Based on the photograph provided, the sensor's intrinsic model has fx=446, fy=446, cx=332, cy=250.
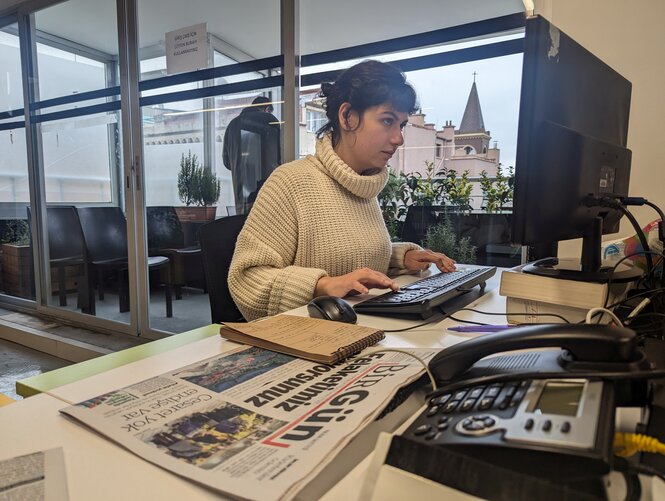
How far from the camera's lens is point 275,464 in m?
0.38

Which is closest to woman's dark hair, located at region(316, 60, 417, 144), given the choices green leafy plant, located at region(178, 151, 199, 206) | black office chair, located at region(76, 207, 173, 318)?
green leafy plant, located at region(178, 151, 199, 206)

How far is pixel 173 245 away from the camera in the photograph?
10.7ft

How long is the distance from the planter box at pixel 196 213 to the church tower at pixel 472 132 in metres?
1.69

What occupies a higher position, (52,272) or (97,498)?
(97,498)

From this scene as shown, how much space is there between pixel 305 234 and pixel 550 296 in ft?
2.21

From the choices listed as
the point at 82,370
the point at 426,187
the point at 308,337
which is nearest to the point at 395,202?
the point at 426,187

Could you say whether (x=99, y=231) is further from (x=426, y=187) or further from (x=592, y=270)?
(x=592, y=270)

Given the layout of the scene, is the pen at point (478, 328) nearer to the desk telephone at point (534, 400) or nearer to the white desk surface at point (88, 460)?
the desk telephone at point (534, 400)

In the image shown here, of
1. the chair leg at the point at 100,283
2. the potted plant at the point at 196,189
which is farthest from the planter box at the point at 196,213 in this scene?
the chair leg at the point at 100,283

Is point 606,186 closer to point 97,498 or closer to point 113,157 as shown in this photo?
point 97,498

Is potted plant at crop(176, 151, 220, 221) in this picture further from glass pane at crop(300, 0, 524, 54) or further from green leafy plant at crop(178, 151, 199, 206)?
glass pane at crop(300, 0, 524, 54)

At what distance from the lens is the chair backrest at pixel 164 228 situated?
318 cm

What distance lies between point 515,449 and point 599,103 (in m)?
0.87

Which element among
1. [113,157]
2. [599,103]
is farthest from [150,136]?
[599,103]
